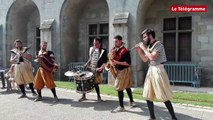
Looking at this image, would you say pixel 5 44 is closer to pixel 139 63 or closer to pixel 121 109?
pixel 139 63

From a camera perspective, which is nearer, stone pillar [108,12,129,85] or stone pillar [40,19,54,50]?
stone pillar [108,12,129,85]

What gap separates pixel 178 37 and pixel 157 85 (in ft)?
23.2

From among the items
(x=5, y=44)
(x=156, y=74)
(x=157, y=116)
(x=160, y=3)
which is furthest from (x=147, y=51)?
(x=5, y=44)

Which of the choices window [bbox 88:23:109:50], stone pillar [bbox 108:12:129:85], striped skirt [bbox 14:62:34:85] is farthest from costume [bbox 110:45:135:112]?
window [bbox 88:23:109:50]

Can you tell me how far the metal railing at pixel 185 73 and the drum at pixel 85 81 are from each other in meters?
5.18

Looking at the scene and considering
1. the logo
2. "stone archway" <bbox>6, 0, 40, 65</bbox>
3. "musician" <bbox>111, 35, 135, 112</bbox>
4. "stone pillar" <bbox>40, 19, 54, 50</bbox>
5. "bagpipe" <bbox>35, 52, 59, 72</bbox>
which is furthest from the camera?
"stone archway" <bbox>6, 0, 40, 65</bbox>

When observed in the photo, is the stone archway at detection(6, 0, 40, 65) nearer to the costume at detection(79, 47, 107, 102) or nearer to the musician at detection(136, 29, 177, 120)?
the costume at detection(79, 47, 107, 102)

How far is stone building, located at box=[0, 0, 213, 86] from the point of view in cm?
1080

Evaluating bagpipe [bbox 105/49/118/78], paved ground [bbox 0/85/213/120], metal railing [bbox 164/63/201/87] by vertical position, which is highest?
bagpipe [bbox 105/49/118/78]

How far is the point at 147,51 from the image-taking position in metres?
5.16

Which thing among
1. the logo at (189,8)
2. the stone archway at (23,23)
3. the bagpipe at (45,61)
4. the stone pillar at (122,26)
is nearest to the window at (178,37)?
the logo at (189,8)

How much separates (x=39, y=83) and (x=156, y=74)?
3.84 metres

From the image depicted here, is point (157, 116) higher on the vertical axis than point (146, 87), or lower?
lower

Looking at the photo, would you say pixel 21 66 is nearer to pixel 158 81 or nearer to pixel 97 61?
pixel 97 61
